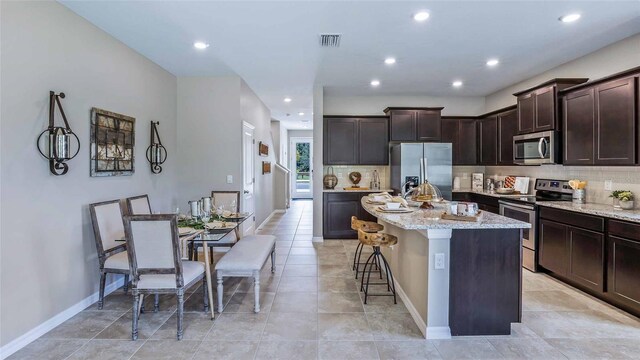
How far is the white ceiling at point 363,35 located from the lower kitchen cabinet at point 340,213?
2.03 meters

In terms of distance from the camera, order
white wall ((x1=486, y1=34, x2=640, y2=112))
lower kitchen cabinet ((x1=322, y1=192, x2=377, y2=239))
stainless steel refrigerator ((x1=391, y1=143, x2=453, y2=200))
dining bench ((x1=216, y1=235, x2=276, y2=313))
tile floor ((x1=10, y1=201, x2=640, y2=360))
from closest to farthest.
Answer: tile floor ((x1=10, y1=201, x2=640, y2=360)) → dining bench ((x1=216, y1=235, x2=276, y2=313)) → white wall ((x1=486, y1=34, x2=640, y2=112)) → stainless steel refrigerator ((x1=391, y1=143, x2=453, y2=200)) → lower kitchen cabinet ((x1=322, y1=192, x2=377, y2=239))

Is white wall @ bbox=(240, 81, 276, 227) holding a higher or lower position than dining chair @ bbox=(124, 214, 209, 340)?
higher

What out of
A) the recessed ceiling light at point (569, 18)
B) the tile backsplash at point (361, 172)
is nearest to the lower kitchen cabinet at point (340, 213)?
the tile backsplash at point (361, 172)

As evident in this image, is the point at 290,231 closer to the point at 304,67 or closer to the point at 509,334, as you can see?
the point at 304,67

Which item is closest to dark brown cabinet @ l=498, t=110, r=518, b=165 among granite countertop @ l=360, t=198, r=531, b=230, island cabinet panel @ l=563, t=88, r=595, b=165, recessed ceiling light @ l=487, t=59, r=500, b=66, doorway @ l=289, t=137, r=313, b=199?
recessed ceiling light @ l=487, t=59, r=500, b=66

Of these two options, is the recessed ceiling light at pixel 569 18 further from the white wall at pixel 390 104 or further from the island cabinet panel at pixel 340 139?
the island cabinet panel at pixel 340 139

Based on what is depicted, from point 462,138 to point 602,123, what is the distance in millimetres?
2837

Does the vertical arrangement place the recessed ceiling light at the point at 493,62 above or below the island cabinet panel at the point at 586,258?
above

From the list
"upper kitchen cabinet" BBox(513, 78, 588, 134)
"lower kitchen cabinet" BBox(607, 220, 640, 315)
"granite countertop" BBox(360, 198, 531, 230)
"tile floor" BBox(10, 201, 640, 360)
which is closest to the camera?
"tile floor" BBox(10, 201, 640, 360)

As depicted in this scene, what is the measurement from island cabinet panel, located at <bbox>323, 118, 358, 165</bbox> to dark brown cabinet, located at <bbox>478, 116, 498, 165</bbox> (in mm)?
2349

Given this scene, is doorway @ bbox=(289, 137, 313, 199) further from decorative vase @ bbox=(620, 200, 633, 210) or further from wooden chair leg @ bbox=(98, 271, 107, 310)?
decorative vase @ bbox=(620, 200, 633, 210)

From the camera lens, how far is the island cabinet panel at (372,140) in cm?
621

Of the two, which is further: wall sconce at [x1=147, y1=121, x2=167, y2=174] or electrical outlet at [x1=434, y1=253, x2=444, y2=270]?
wall sconce at [x1=147, y1=121, x2=167, y2=174]

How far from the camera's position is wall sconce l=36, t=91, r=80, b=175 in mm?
2707
